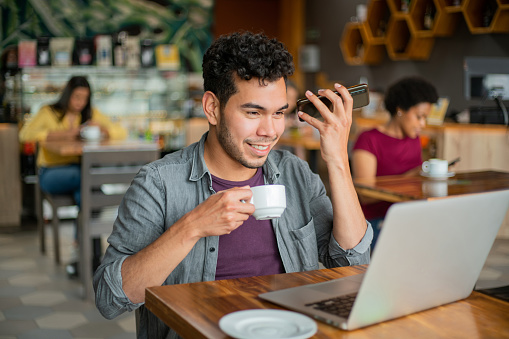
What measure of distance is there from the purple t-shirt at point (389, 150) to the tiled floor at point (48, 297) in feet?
2.98

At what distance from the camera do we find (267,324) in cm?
101

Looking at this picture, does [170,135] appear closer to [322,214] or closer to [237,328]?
[322,214]

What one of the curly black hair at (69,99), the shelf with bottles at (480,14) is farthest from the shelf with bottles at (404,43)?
the curly black hair at (69,99)

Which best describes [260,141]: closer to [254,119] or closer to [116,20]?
[254,119]

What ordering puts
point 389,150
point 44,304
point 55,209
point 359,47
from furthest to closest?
point 359,47 < point 55,209 < point 44,304 < point 389,150

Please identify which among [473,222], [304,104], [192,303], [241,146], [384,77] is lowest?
[192,303]

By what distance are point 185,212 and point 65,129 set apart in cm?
335

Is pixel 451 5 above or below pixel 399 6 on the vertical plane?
below

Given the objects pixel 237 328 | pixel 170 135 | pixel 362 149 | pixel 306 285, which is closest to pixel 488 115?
pixel 362 149

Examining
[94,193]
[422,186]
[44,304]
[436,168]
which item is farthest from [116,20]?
[422,186]

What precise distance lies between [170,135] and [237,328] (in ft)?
18.3

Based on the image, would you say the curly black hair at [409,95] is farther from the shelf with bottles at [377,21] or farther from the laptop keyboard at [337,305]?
the shelf with bottles at [377,21]

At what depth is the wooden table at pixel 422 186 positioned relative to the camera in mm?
2635

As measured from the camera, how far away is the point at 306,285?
49.3 inches
